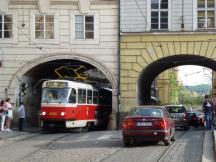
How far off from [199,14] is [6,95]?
13.2 meters

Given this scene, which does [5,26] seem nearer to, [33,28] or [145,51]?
[33,28]

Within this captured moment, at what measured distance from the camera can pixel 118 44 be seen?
123 feet

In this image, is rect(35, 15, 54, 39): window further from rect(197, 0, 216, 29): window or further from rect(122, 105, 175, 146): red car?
rect(122, 105, 175, 146): red car

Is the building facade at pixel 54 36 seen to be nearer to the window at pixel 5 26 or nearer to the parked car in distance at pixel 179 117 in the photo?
the window at pixel 5 26

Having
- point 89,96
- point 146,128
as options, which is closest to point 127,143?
point 146,128

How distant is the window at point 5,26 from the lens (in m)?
37.8

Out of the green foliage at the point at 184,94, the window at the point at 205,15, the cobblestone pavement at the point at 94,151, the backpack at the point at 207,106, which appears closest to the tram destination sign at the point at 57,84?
the cobblestone pavement at the point at 94,151

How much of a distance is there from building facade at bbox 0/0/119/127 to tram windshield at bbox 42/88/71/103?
5537mm

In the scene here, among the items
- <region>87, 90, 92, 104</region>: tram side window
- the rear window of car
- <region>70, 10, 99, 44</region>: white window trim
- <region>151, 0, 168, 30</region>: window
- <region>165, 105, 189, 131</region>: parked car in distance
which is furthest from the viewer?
<region>70, 10, 99, 44</region>: white window trim

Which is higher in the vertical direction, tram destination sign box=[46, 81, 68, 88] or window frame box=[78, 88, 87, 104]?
tram destination sign box=[46, 81, 68, 88]

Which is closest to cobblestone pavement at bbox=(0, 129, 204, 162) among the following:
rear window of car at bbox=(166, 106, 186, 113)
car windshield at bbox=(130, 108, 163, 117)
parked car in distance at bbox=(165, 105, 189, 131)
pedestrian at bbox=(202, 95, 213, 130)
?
car windshield at bbox=(130, 108, 163, 117)

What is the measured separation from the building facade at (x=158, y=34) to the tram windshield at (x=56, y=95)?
19.1 ft

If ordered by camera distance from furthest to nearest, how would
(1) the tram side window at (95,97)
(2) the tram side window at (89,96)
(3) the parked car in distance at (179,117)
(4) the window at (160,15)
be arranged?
(4) the window at (160,15), (1) the tram side window at (95,97), (2) the tram side window at (89,96), (3) the parked car in distance at (179,117)

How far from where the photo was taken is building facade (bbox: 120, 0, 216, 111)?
36812 millimetres
